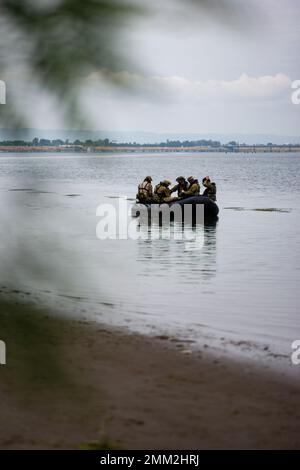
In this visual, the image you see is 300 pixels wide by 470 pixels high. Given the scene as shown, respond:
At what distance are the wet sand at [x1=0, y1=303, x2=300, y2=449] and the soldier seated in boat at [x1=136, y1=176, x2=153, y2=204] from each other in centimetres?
1823

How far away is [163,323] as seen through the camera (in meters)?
11.8

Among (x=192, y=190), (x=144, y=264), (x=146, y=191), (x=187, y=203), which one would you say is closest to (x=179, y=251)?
(x=146, y=191)

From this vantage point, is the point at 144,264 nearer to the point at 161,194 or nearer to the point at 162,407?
the point at 162,407

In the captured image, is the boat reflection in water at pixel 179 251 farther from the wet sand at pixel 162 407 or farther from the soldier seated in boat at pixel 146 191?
the wet sand at pixel 162 407

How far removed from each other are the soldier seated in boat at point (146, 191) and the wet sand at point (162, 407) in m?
18.2

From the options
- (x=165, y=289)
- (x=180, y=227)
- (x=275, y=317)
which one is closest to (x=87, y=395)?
(x=275, y=317)

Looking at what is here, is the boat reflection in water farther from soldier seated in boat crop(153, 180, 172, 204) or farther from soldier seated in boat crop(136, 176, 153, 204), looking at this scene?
soldier seated in boat crop(153, 180, 172, 204)

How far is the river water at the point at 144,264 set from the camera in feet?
3.89

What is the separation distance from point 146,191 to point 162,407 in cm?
2145

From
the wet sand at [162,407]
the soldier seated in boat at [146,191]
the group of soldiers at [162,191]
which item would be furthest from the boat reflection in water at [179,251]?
the wet sand at [162,407]

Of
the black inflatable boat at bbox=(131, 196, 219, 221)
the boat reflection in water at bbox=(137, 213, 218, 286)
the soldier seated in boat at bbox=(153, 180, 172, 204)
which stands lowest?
the boat reflection in water at bbox=(137, 213, 218, 286)

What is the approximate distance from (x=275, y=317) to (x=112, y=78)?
1226 cm

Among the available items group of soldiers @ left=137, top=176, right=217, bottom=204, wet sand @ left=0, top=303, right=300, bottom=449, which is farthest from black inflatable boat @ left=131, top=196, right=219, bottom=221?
wet sand @ left=0, top=303, right=300, bottom=449

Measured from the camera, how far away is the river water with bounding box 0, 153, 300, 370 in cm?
119
